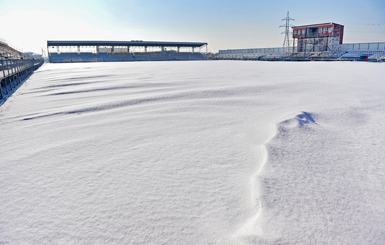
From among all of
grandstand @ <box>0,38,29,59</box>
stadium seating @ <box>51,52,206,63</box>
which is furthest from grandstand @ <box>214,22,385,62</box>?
grandstand @ <box>0,38,29,59</box>

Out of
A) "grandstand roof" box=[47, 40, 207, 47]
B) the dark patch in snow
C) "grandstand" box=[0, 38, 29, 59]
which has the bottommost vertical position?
the dark patch in snow

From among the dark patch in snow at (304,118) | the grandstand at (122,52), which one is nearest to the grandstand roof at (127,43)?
the grandstand at (122,52)

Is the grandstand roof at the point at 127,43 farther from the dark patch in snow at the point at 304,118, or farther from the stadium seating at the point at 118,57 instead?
the dark patch in snow at the point at 304,118

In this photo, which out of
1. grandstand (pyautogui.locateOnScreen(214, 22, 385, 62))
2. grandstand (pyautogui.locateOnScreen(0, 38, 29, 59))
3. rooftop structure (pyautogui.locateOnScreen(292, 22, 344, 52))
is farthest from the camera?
rooftop structure (pyautogui.locateOnScreen(292, 22, 344, 52))

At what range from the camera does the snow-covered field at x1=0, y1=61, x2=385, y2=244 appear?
49.4 inches

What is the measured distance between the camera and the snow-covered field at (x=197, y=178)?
1.25m

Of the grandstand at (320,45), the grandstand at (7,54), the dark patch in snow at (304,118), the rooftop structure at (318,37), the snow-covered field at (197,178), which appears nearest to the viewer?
the snow-covered field at (197,178)

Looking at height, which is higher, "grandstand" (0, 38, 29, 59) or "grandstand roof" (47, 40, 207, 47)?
"grandstand roof" (47, 40, 207, 47)

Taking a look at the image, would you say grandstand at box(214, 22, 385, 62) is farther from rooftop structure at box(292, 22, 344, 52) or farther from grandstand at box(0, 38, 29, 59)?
grandstand at box(0, 38, 29, 59)

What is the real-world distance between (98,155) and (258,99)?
2.97m

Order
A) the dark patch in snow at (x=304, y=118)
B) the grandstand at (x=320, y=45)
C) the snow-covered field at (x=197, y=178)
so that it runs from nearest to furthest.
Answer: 1. the snow-covered field at (x=197, y=178)
2. the dark patch in snow at (x=304, y=118)
3. the grandstand at (x=320, y=45)

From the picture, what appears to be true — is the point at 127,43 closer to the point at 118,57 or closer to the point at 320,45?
the point at 118,57

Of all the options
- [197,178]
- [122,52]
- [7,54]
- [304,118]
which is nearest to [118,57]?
[122,52]

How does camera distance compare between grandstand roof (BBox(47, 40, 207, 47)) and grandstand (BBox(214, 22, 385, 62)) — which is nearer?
grandstand (BBox(214, 22, 385, 62))
